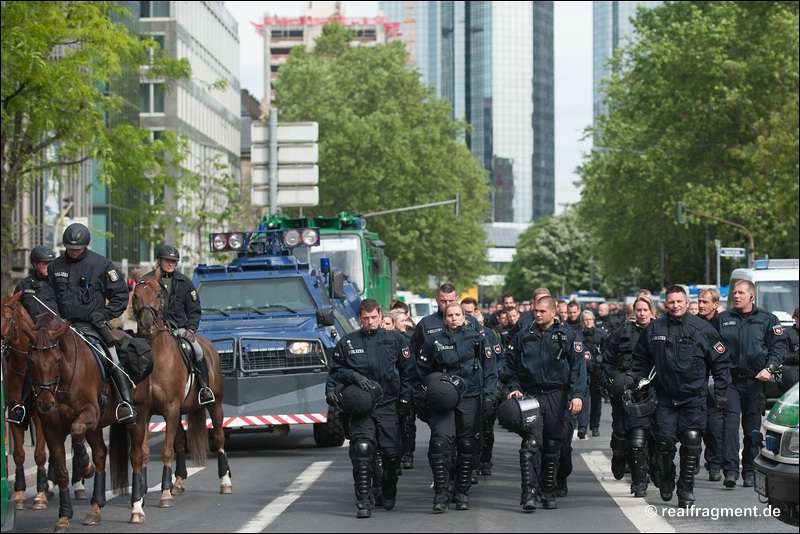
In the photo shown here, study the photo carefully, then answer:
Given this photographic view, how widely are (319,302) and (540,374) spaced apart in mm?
7507

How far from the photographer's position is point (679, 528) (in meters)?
10.4

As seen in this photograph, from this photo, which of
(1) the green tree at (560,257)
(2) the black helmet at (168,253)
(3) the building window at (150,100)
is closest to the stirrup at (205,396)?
(2) the black helmet at (168,253)

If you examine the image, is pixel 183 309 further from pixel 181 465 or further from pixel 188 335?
pixel 181 465

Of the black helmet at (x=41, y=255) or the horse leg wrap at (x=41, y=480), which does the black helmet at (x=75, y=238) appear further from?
the horse leg wrap at (x=41, y=480)

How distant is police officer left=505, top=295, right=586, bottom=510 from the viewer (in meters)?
11.9

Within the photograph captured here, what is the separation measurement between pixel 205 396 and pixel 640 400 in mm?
4418

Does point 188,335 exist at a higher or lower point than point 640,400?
higher

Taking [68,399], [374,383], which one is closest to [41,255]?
[68,399]

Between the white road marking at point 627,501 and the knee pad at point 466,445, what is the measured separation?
1.39 m

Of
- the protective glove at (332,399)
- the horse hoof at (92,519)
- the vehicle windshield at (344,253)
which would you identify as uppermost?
the vehicle windshield at (344,253)

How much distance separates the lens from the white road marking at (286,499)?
1084 cm

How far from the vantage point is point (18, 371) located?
11070 millimetres

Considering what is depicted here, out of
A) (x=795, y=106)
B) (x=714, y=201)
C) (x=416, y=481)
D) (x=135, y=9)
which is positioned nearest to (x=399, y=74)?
(x=135, y=9)

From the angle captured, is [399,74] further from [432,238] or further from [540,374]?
[540,374]
